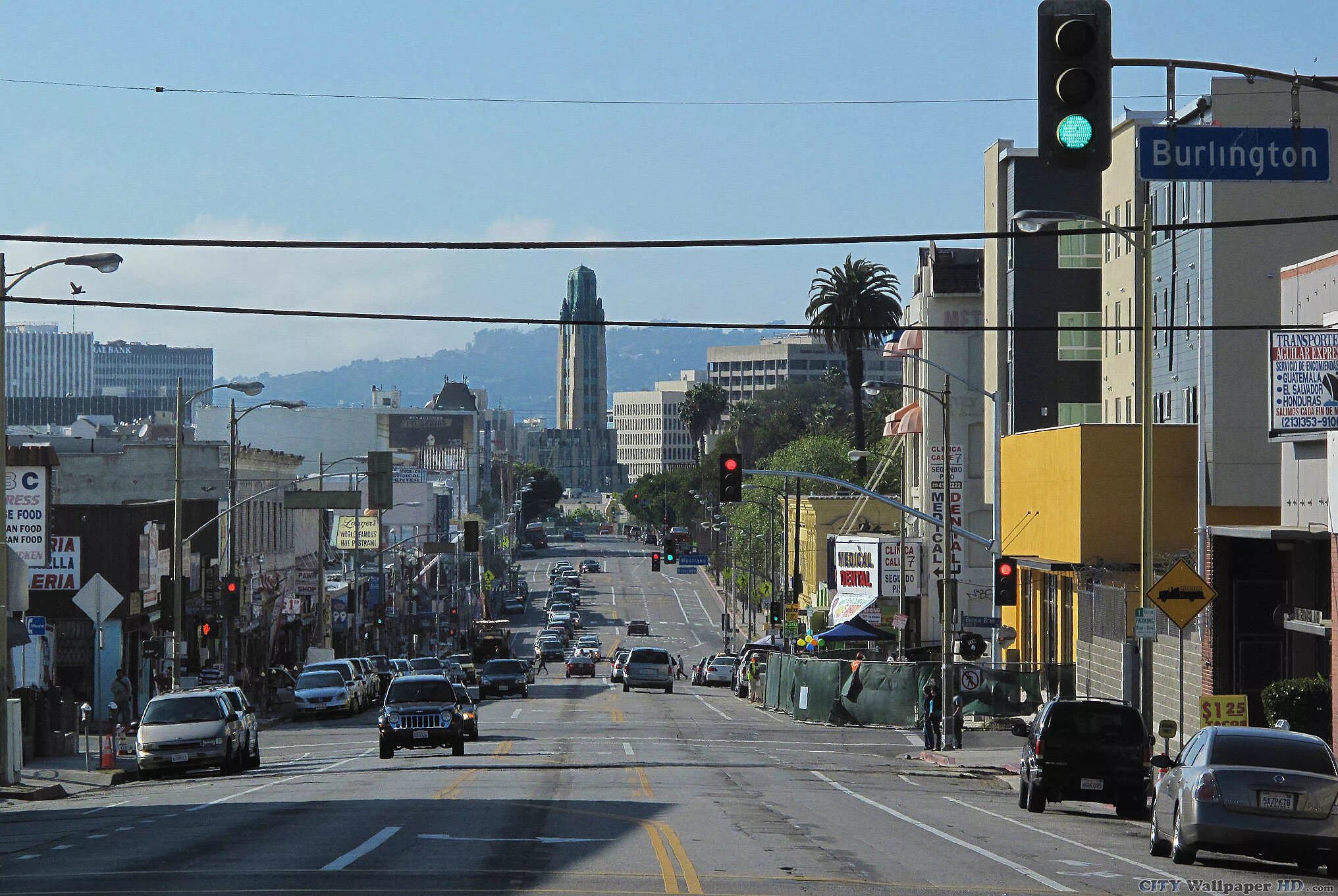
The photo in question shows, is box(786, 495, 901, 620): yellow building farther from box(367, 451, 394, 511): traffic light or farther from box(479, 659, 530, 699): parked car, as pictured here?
box(367, 451, 394, 511): traffic light

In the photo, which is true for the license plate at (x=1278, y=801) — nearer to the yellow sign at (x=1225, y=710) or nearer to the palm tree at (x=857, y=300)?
the yellow sign at (x=1225, y=710)

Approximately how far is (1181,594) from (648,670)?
44.9 metres

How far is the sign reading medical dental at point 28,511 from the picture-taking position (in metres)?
45.5

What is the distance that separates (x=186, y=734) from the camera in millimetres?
32531

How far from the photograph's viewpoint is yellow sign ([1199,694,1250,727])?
82.9ft

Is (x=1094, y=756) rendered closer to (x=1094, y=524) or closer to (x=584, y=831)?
(x=584, y=831)

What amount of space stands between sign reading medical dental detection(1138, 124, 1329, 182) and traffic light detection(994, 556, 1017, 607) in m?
25.4

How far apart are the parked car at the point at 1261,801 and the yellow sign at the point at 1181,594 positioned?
8.38 metres

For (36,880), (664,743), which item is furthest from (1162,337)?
(36,880)

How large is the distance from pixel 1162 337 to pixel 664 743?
18095 millimetres

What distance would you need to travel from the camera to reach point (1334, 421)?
2781 cm

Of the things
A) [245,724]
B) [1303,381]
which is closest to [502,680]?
[245,724]

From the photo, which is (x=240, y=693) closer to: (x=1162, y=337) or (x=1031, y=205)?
(x=1162, y=337)

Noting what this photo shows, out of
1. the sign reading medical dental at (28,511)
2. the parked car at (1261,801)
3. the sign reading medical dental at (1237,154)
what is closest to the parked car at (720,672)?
the sign reading medical dental at (28,511)
